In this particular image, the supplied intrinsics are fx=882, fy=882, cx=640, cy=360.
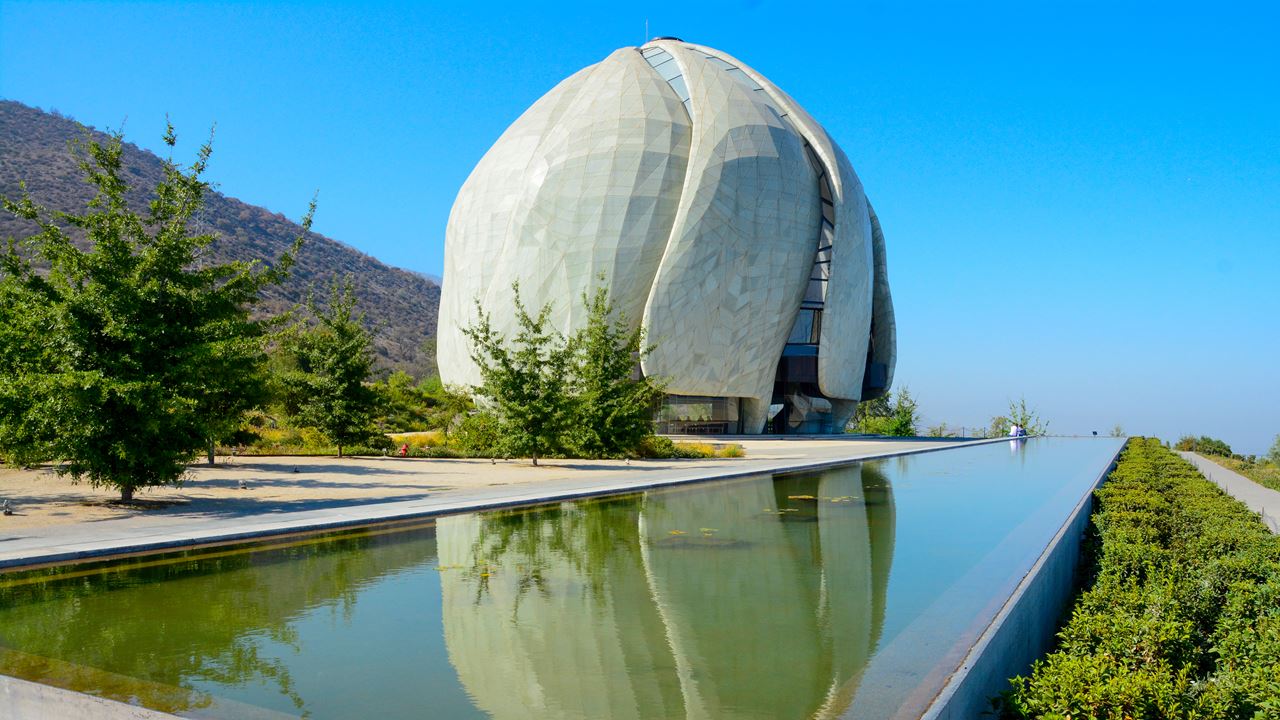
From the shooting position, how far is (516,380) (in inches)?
862

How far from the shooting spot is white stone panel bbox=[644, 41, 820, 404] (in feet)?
121

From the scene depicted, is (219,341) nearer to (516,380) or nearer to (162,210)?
(162,210)

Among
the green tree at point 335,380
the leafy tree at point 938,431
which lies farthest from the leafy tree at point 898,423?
the green tree at point 335,380

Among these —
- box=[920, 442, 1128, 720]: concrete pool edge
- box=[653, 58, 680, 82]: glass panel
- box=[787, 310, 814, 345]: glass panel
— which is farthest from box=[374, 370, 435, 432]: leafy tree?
box=[920, 442, 1128, 720]: concrete pool edge

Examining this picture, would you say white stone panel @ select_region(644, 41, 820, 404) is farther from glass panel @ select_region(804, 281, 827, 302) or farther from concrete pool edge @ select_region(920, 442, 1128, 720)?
concrete pool edge @ select_region(920, 442, 1128, 720)

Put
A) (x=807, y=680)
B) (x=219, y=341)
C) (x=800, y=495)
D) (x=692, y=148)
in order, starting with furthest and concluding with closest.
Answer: (x=692, y=148) → (x=800, y=495) → (x=219, y=341) → (x=807, y=680)

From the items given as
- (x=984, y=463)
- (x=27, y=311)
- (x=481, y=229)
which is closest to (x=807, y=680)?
(x=27, y=311)

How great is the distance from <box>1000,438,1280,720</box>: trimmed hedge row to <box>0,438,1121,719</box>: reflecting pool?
676 millimetres

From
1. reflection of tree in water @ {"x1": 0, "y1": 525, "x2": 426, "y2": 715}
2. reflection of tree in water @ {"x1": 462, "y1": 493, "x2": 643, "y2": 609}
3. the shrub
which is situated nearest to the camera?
reflection of tree in water @ {"x1": 0, "y1": 525, "x2": 426, "y2": 715}

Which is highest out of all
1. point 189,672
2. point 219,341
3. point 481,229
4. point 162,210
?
point 481,229

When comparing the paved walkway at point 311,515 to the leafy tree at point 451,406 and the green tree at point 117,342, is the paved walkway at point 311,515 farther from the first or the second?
the leafy tree at point 451,406

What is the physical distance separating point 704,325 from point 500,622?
32234 mm

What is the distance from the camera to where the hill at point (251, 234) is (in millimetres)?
89312

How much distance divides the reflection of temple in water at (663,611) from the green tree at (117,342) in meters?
4.57
